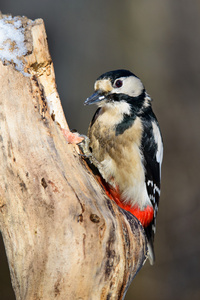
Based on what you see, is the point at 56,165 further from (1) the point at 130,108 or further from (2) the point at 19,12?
(2) the point at 19,12

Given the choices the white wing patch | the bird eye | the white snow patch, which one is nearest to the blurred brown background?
the white wing patch

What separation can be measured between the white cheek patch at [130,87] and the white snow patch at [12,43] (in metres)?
0.60

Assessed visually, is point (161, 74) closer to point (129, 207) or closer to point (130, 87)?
point (130, 87)

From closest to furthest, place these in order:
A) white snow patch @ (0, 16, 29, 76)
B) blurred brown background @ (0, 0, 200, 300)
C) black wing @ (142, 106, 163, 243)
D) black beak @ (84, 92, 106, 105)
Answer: white snow patch @ (0, 16, 29, 76)
black beak @ (84, 92, 106, 105)
black wing @ (142, 106, 163, 243)
blurred brown background @ (0, 0, 200, 300)

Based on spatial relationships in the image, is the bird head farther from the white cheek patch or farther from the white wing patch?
the white wing patch

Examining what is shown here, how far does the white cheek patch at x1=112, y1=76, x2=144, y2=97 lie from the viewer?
2094 mm

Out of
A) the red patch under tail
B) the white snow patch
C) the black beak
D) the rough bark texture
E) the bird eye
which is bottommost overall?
the red patch under tail

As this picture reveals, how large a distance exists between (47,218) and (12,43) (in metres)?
0.70

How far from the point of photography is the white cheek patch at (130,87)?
2.09m

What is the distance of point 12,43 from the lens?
1.62 m

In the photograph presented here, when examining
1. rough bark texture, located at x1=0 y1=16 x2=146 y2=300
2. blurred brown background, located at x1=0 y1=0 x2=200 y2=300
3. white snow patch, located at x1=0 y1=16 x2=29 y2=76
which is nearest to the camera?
rough bark texture, located at x1=0 y1=16 x2=146 y2=300

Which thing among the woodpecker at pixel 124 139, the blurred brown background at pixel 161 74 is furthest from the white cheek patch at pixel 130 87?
the blurred brown background at pixel 161 74

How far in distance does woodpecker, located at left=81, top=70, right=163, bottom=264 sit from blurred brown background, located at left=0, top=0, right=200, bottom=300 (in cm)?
200

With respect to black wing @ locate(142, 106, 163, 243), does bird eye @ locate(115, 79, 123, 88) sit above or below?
above
